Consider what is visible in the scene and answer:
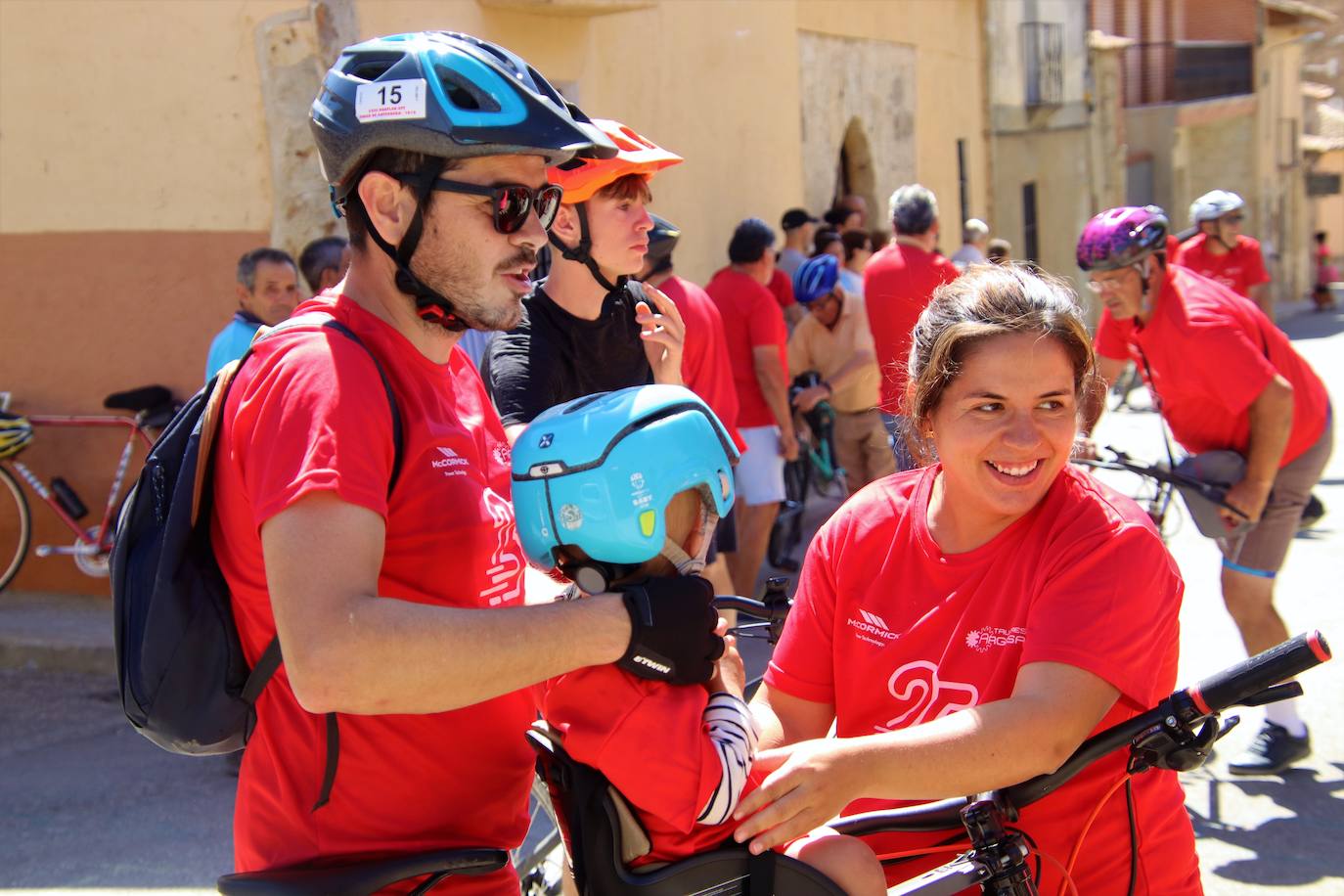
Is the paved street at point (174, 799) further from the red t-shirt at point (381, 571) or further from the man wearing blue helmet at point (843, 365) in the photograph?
the red t-shirt at point (381, 571)

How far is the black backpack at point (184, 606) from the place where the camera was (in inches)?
74.9

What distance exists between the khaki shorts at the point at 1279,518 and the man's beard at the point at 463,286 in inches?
155

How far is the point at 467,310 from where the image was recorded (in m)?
2.04

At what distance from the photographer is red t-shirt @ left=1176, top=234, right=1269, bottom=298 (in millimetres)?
10172

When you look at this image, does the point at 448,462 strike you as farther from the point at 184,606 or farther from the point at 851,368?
the point at 851,368

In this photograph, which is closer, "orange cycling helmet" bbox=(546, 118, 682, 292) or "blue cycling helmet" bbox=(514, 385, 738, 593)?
"blue cycling helmet" bbox=(514, 385, 738, 593)

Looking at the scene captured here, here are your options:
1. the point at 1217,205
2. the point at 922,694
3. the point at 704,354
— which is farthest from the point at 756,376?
the point at 922,694

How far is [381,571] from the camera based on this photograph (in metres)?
1.92

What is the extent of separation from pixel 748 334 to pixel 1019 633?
17.0 feet

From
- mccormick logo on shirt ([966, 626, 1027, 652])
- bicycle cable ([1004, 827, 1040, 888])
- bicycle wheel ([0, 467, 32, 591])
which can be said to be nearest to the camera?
bicycle cable ([1004, 827, 1040, 888])

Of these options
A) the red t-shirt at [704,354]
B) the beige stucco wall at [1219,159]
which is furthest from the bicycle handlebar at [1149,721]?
the beige stucco wall at [1219,159]

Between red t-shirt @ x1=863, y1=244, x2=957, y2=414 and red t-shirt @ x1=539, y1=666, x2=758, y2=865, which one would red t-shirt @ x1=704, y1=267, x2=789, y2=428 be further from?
red t-shirt @ x1=539, y1=666, x2=758, y2=865

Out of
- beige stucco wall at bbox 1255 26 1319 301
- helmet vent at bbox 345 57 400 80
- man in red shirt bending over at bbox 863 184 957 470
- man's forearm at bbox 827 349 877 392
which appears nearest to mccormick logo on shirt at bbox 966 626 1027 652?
helmet vent at bbox 345 57 400 80

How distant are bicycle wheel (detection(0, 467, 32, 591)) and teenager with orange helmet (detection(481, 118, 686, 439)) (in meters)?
4.73
